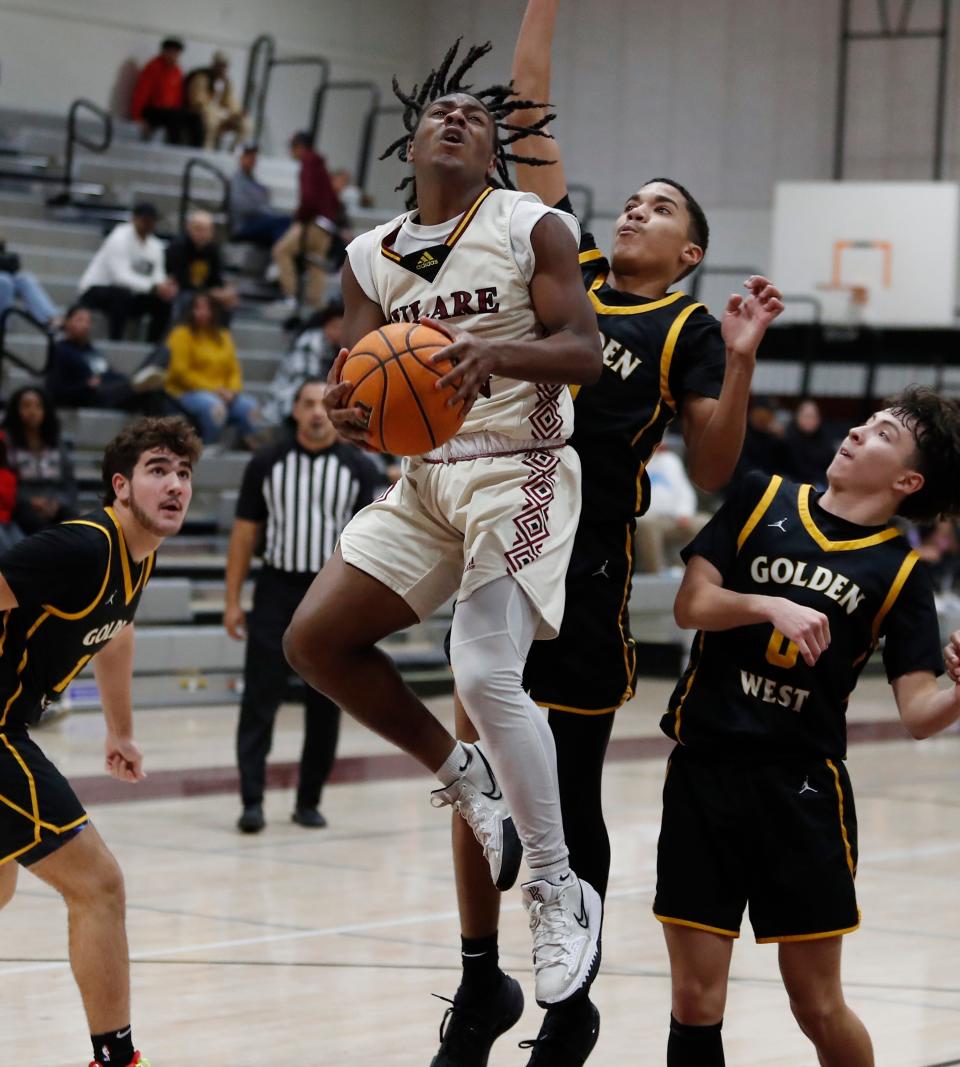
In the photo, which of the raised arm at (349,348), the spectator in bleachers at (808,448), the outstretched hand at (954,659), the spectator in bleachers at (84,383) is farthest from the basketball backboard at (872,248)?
the outstretched hand at (954,659)

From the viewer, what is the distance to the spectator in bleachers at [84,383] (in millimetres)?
13203

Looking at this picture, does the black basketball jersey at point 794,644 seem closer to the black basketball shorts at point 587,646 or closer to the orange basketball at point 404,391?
the black basketball shorts at point 587,646

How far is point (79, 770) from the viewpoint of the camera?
9078 mm

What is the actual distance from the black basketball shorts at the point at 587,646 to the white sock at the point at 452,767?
9.9 inches

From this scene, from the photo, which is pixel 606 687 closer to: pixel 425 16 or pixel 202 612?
pixel 202 612

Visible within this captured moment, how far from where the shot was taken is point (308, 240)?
16.9m

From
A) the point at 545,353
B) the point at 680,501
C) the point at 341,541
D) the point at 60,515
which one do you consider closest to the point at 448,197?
the point at 545,353

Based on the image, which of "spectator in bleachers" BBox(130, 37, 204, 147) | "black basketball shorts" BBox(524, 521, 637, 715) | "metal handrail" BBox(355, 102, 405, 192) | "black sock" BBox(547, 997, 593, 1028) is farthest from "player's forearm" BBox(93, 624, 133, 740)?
"metal handrail" BBox(355, 102, 405, 192)

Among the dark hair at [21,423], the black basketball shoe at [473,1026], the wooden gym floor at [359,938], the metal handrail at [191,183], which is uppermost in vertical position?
the metal handrail at [191,183]

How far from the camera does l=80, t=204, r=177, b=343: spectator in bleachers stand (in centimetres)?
1452

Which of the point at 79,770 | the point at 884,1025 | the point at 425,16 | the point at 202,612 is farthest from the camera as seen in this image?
the point at 425,16

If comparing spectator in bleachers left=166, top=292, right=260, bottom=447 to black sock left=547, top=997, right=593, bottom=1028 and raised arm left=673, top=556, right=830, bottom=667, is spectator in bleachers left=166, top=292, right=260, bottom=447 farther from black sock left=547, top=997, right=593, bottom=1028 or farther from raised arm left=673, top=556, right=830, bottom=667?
raised arm left=673, top=556, right=830, bottom=667

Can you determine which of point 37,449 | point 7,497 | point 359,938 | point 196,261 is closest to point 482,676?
point 359,938

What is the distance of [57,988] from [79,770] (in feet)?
12.5
